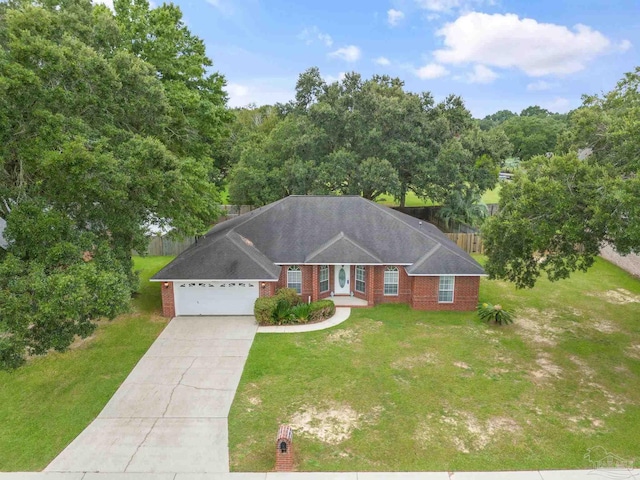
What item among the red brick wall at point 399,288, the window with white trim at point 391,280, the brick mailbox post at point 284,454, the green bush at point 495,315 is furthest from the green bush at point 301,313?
the brick mailbox post at point 284,454

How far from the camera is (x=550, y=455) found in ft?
32.5

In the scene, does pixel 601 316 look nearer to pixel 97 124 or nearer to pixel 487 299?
pixel 487 299

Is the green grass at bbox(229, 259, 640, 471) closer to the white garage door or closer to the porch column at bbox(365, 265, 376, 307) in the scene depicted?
the porch column at bbox(365, 265, 376, 307)

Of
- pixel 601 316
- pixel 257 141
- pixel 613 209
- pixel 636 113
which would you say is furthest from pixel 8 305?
pixel 257 141

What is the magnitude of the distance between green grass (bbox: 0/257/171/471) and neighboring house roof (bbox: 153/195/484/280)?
2845 mm

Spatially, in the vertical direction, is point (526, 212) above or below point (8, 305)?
above

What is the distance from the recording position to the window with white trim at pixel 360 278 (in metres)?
19.7

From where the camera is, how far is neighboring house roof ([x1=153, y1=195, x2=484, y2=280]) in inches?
715

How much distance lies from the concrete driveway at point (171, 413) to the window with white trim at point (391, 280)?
6637 millimetres

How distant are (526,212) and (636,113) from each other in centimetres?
380

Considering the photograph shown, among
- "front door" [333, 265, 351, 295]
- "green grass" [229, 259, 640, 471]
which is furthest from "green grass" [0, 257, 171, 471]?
"front door" [333, 265, 351, 295]

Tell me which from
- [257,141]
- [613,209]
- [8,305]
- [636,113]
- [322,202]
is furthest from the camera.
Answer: [257,141]

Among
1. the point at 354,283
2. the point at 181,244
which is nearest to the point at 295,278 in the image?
the point at 354,283

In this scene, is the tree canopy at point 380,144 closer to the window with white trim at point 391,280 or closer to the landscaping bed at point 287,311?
the window with white trim at point 391,280
